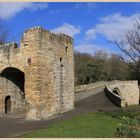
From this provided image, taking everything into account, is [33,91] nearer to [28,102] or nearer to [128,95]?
[28,102]

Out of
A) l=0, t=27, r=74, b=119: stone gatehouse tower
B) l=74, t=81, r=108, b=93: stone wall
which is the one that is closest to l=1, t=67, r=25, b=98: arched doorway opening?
l=0, t=27, r=74, b=119: stone gatehouse tower

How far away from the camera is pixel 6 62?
23.1m

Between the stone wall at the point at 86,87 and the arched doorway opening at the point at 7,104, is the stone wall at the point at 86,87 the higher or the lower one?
the higher one

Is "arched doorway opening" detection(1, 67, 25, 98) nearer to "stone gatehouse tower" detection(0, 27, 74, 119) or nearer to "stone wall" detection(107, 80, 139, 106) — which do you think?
"stone gatehouse tower" detection(0, 27, 74, 119)

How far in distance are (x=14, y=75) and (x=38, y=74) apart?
4.93 metres

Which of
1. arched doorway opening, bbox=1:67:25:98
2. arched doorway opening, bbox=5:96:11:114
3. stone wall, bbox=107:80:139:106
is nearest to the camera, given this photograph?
arched doorway opening, bbox=1:67:25:98

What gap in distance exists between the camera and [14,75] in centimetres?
2562

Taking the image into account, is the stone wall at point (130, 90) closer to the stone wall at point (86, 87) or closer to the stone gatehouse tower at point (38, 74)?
the stone wall at point (86, 87)

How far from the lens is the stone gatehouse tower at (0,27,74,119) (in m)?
21.2

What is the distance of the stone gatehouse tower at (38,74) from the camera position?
21.2m

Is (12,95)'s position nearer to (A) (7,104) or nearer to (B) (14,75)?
(A) (7,104)

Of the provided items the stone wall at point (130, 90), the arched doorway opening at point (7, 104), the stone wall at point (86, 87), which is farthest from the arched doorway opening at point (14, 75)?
the stone wall at point (130, 90)

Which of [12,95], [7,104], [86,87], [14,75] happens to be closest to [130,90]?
[86,87]

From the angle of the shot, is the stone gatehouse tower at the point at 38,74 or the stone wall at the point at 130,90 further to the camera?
the stone wall at the point at 130,90
